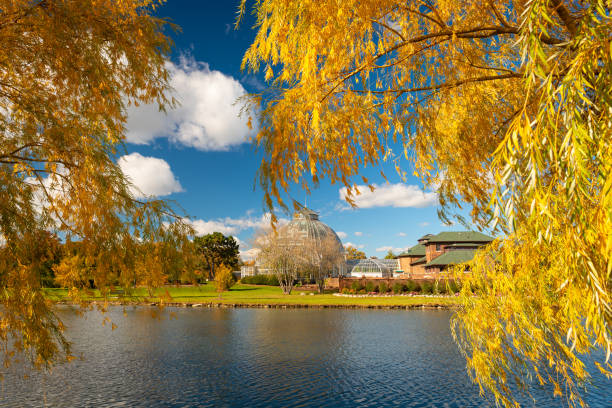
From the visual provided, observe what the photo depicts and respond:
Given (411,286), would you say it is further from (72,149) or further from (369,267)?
(72,149)

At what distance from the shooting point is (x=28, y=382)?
32.9 feet

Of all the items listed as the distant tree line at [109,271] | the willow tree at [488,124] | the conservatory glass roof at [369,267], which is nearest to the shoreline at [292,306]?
the willow tree at [488,124]

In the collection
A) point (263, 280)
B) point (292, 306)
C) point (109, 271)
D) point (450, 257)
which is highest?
point (450, 257)

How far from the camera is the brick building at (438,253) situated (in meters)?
43.4

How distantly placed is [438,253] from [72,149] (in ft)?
163

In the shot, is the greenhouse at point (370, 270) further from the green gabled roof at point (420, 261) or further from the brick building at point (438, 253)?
the green gabled roof at point (420, 261)

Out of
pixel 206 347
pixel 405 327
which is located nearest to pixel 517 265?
pixel 206 347

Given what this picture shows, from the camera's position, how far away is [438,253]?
162 ft

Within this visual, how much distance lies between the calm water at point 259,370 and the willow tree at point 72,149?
167 cm

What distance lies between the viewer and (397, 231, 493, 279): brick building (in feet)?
142

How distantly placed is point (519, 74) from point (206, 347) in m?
14.3

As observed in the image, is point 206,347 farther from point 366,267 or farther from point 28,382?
point 366,267

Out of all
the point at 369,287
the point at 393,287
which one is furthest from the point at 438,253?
the point at 369,287

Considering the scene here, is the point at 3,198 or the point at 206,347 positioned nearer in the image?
the point at 3,198
